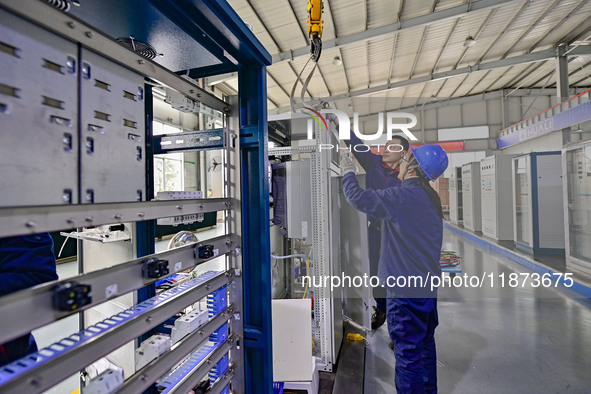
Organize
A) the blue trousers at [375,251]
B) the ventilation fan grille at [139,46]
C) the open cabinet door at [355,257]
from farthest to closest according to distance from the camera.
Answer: the blue trousers at [375,251], the open cabinet door at [355,257], the ventilation fan grille at [139,46]

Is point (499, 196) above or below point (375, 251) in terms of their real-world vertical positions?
above

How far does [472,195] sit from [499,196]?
1.20 meters

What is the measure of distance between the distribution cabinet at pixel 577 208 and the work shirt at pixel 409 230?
4171mm

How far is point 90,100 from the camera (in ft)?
2.61

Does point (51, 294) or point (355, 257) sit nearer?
point (51, 294)

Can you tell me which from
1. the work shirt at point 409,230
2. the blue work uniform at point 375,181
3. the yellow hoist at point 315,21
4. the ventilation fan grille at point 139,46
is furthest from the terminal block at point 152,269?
the blue work uniform at point 375,181

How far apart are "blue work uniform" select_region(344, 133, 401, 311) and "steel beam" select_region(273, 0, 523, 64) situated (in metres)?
4.04

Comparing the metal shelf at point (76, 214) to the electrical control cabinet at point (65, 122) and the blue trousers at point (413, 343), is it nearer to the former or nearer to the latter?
the electrical control cabinet at point (65, 122)

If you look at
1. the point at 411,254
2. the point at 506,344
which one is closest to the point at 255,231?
the point at 411,254

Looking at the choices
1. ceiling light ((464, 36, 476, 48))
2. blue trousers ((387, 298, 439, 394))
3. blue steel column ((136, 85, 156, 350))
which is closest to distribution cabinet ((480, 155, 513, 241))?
ceiling light ((464, 36, 476, 48))

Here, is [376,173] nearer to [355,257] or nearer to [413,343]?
[355,257]

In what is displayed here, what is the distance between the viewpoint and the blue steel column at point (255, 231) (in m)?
1.44

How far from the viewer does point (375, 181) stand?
358cm

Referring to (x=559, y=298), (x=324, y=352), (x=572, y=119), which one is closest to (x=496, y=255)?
(x=559, y=298)
